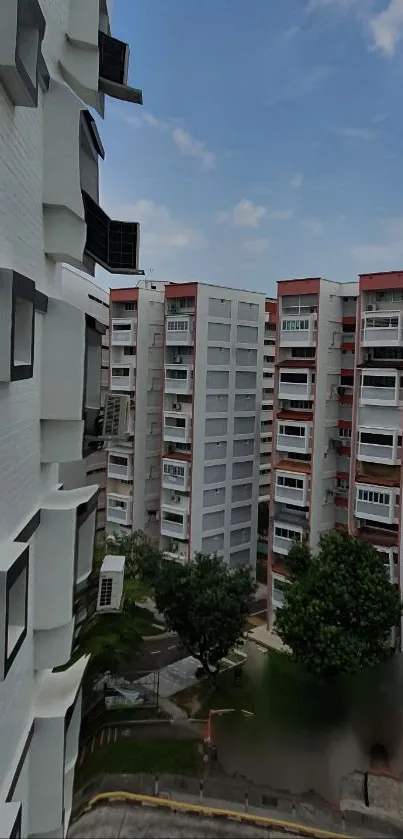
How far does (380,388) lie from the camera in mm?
13172

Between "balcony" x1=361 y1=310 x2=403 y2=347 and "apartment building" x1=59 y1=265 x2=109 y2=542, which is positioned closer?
"apartment building" x1=59 y1=265 x2=109 y2=542

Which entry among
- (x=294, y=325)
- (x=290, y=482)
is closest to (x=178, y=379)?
(x=294, y=325)

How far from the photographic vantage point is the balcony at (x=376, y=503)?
43.3 feet

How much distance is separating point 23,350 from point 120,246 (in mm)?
2719

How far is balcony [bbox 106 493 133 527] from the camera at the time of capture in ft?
60.3

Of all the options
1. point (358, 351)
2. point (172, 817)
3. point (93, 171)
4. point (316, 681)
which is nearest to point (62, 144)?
point (93, 171)

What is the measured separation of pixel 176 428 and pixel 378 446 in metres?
5.93

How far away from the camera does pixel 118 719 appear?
11.4 meters

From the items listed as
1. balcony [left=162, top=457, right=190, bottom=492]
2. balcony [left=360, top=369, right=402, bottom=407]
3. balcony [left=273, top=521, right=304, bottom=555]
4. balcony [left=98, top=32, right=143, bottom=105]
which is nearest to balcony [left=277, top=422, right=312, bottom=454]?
balcony [left=360, top=369, right=402, bottom=407]

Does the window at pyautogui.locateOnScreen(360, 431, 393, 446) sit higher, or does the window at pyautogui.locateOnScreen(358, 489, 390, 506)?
the window at pyautogui.locateOnScreen(360, 431, 393, 446)

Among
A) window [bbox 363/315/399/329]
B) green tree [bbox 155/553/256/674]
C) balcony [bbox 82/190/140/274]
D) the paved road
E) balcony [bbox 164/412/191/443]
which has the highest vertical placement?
window [bbox 363/315/399/329]

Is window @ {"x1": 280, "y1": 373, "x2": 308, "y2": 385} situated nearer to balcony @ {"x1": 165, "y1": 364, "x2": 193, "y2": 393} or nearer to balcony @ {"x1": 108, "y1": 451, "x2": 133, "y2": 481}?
balcony @ {"x1": 165, "y1": 364, "x2": 193, "y2": 393}

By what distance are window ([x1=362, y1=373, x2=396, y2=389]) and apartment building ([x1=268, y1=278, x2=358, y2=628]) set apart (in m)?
1.37

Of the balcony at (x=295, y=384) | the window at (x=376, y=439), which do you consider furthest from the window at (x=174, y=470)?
the window at (x=376, y=439)
